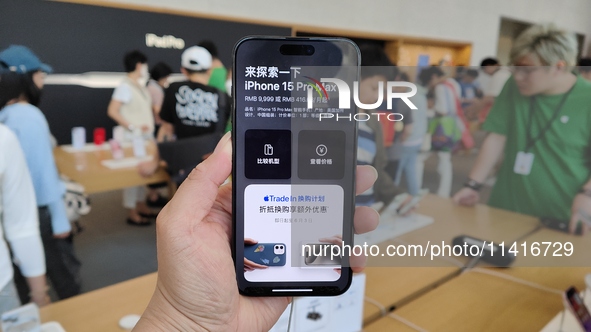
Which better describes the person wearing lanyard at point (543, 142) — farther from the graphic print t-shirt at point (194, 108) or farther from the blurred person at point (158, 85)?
the blurred person at point (158, 85)

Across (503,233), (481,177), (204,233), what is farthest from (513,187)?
(204,233)

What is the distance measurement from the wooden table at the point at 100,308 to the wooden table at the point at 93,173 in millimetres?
1209

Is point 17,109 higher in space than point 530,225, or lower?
higher

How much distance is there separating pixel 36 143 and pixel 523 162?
5.98ft

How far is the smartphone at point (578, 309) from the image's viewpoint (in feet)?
2.50

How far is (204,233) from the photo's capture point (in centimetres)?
53

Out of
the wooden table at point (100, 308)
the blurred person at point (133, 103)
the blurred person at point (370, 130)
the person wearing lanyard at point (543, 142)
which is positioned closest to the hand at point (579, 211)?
the person wearing lanyard at point (543, 142)

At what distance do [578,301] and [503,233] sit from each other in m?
0.44

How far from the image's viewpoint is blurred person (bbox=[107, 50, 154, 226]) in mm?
2383

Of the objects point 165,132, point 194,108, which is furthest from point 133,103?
point 194,108

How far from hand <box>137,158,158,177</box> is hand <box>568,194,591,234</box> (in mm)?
1948

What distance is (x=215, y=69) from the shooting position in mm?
2631

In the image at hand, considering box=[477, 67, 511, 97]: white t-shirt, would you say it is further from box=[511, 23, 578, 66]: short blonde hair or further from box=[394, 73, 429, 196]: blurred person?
box=[511, 23, 578, 66]: short blonde hair

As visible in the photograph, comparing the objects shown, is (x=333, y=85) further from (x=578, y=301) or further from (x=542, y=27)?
(x=542, y=27)
